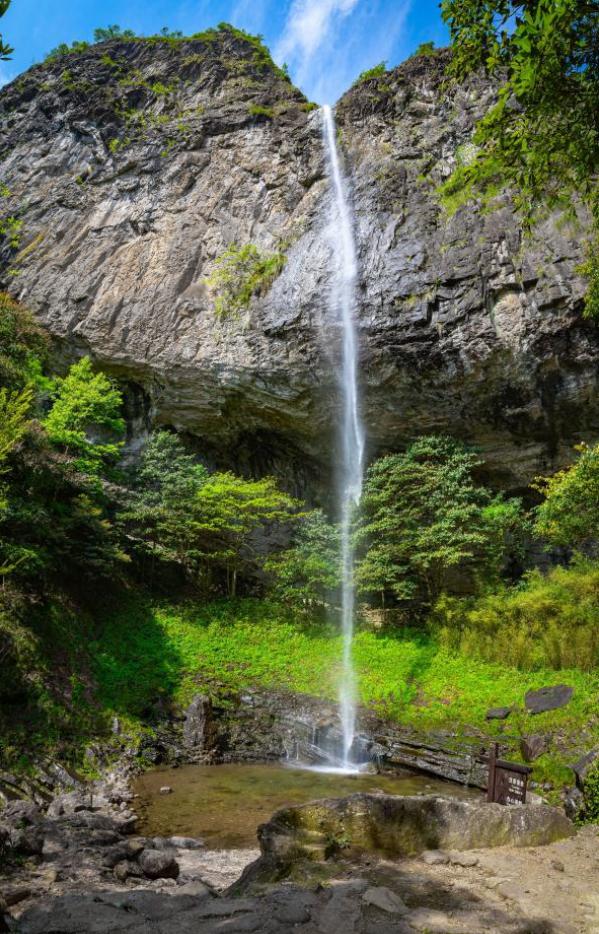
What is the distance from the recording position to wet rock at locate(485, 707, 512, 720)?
419 inches

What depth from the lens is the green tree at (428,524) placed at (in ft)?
51.3

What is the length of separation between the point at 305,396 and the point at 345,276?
13.0 feet

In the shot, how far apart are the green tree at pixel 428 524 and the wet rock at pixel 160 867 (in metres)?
11.1

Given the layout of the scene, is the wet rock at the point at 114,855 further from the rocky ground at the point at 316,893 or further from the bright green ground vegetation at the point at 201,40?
the bright green ground vegetation at the point at 201,40

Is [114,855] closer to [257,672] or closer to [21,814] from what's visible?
[21,814]

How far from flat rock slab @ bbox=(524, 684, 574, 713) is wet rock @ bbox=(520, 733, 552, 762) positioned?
1.45 m

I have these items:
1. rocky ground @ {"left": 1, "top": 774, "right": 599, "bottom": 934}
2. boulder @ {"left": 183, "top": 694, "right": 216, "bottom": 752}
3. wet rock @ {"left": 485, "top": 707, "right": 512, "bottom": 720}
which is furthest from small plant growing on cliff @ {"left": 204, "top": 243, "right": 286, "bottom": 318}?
rocky ground @ {"left": 1, "top": 774, "right": 599, "bottom": 934}

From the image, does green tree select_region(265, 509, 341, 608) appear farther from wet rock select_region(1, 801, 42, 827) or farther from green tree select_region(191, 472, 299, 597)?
wet rock select_region(1, 801, 42, 827)

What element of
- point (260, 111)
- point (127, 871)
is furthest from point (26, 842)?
point (260, 111)

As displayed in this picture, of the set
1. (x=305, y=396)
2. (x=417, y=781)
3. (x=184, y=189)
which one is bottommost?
(x=417, y=781)

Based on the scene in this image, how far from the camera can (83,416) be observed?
16406mm

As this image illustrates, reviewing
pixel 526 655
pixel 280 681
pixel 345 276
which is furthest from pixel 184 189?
pixel 526 655

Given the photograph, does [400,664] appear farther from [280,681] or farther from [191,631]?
[191,631]

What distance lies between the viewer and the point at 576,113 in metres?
4.15
